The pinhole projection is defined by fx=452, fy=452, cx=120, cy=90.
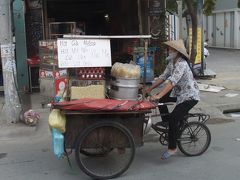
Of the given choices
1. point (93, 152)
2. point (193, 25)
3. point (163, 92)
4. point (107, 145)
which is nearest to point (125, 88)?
point (163, 92)

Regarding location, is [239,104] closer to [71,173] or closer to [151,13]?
[151,13]

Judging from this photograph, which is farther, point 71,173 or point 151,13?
point 151,13

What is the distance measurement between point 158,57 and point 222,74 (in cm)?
308

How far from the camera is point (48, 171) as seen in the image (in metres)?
5.72

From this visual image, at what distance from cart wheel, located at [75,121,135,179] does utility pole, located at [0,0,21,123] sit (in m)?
3.17

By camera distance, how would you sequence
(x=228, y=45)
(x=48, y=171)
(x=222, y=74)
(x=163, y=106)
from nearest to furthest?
(x=48, y=171) < (x=163, y=106) < (x=222, y=74) < (x=228, y=45)

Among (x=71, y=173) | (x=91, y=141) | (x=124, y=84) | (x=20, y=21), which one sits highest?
(x=20, y=21)

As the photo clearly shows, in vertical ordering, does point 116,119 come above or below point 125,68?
below

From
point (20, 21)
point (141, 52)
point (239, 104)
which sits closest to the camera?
point (239, 104)

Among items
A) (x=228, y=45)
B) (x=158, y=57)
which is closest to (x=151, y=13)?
(x=158, y=57)

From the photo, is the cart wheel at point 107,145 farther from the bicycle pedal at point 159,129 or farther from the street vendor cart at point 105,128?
the bicycle pedal at point 159,129

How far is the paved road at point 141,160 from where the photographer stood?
216 inches

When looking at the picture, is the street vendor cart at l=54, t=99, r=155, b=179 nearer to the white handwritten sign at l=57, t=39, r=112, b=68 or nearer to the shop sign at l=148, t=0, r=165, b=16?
the white handwritten sign at l=57, t=39, r=112, b=68

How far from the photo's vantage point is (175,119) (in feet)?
19.0
